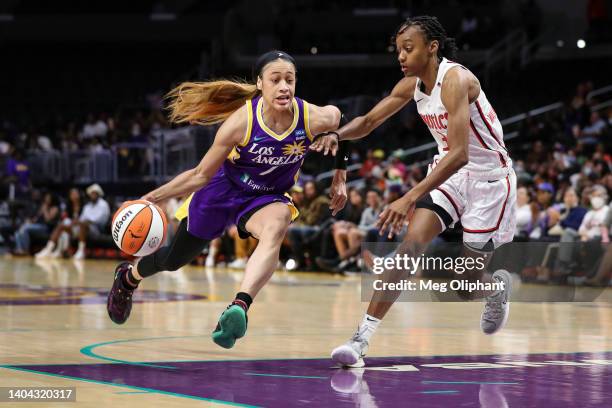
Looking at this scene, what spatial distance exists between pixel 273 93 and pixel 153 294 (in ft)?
18.9

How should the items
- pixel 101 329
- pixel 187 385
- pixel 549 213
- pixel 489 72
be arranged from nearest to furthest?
pixel 187 385
pixel 101 329
pixel 549 213
pixel 489 72

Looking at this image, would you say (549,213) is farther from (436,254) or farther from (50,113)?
(50,113)

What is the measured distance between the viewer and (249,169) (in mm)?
6770

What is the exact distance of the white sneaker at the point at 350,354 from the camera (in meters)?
6.12

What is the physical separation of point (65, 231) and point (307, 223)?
5.80 metres

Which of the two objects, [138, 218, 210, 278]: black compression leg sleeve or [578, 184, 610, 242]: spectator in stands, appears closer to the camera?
[138, 218, 210, 278]: black compression leg sleeve

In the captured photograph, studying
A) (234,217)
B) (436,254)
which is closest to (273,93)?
(234,217)

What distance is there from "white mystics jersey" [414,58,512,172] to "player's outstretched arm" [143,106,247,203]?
109cm

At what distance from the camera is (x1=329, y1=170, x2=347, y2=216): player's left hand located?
22.6 ft

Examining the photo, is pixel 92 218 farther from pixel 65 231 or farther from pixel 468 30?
pixel 468 30

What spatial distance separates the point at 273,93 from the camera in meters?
6.52

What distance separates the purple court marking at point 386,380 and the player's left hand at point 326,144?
1.23 metres

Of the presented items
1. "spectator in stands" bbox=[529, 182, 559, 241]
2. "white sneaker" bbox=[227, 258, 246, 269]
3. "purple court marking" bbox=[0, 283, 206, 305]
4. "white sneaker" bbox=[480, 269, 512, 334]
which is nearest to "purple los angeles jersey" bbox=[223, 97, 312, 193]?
"white sneaker" bbox=[480, 269, 512, 334]

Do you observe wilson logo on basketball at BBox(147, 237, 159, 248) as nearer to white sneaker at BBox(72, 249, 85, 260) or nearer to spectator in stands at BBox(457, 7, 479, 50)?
white sneaker at BBox(72, 249, 85, 260)
